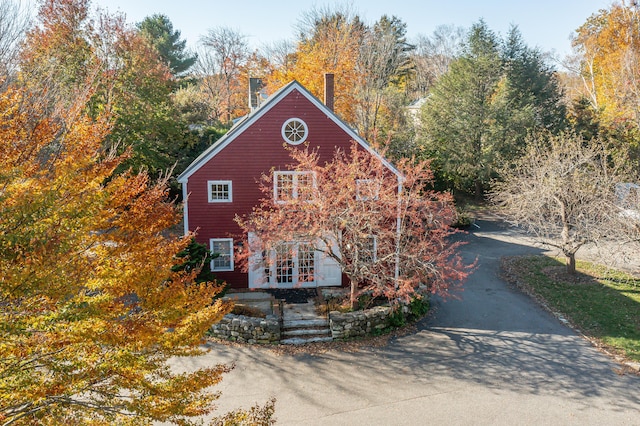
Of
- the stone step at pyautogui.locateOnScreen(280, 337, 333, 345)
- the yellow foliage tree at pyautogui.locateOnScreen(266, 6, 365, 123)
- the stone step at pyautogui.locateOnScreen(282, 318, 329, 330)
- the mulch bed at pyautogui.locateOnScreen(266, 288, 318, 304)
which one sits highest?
the yellow foliage tree at pyautogui.locateOnScreen(266, 6, 365, 123)

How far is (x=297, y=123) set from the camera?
17281mm

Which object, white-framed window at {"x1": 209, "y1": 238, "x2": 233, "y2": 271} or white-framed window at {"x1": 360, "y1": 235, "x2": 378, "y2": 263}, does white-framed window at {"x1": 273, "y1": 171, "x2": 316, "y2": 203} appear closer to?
white-framed window at {"x1": 209, "y1": 238, "x2": 233, "y2": 271}

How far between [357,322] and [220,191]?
7.53 meters

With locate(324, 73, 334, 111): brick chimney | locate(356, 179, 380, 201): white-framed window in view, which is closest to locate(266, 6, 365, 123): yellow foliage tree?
locate(324, 73, 334, 111): brick chimney

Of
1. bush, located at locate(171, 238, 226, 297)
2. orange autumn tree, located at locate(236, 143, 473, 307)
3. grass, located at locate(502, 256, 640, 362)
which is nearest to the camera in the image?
orange autumn tree, located at locate(236, 143, 473, 307)

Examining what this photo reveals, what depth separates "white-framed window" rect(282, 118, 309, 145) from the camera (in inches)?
679

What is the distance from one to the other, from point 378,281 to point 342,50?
87.5 ft

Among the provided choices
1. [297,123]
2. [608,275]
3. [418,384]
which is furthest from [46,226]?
[608,275]

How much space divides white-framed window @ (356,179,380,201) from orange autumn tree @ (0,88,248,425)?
7.68 meters

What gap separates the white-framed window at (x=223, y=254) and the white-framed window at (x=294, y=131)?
4.75 m

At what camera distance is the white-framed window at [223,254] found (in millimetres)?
17844

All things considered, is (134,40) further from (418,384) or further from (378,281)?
(418,384)

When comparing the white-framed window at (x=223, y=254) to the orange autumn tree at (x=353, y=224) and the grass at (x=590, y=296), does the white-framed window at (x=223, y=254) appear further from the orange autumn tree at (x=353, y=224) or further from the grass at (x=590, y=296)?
the grass at (x=590, y=296)

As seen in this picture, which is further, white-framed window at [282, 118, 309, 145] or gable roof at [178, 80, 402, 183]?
white-framed window at [282, 118, 309, 145]
